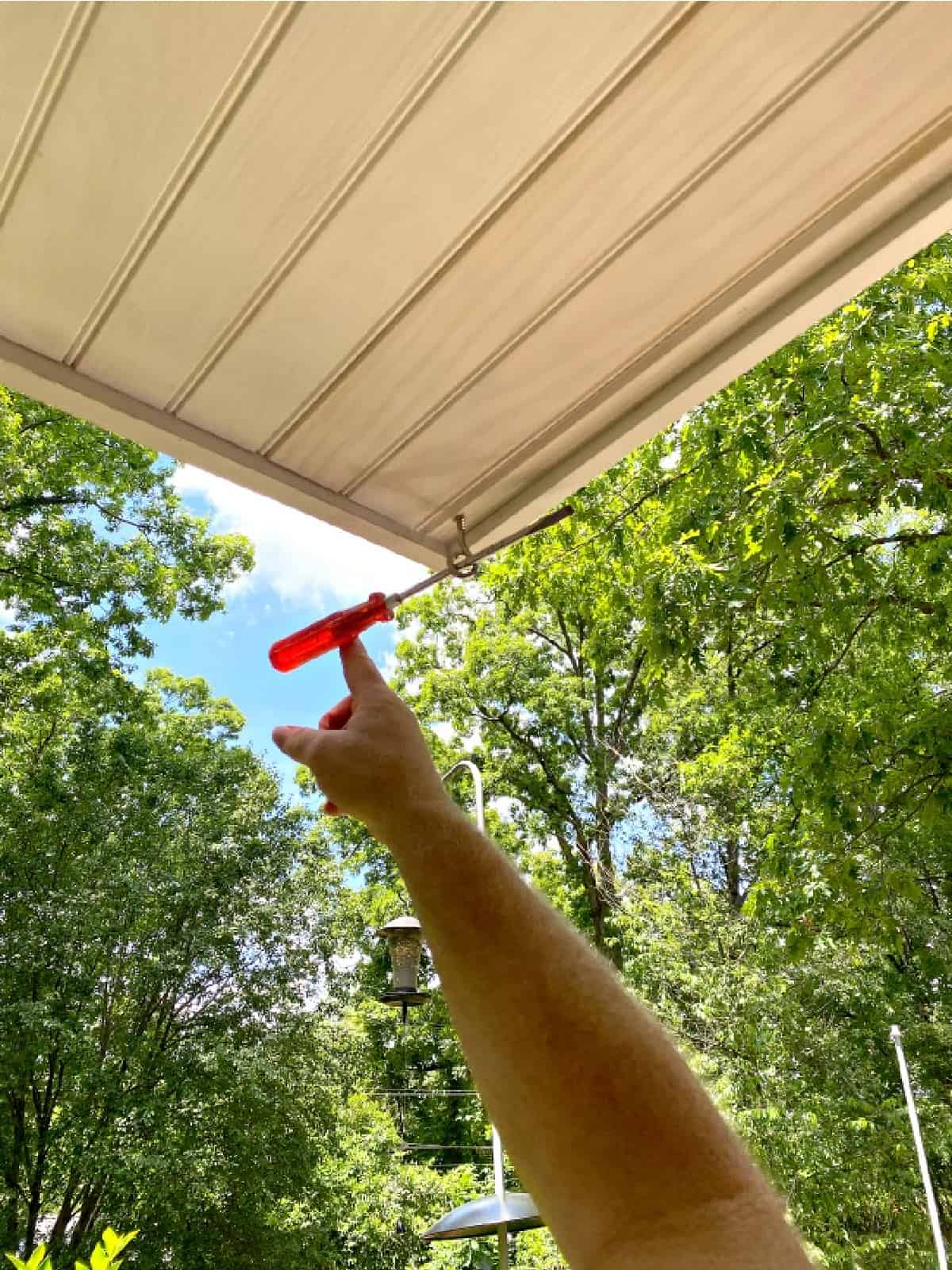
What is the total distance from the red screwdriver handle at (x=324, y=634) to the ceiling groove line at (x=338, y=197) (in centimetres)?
49

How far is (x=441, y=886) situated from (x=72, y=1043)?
11.5 m

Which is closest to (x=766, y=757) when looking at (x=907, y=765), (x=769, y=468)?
(x=907, y=765)

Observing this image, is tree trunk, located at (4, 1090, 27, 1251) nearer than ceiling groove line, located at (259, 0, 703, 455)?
No

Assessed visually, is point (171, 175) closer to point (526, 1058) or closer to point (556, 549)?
point (526, 1058)

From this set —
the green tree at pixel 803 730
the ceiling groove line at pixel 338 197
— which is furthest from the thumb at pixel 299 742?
the green tree at pixel 803 730

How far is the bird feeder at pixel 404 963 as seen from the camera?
5.86m

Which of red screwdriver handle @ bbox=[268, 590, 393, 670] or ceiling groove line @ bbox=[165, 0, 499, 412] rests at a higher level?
ceiling groove line @ bbox=[165, 0, 499, 412]

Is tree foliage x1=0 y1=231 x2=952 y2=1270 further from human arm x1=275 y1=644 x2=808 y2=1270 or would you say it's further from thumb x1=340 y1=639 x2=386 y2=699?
human arm x1=275 y1=644 x2=808 y2=1270

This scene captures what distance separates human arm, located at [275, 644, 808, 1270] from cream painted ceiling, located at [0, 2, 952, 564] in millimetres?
873

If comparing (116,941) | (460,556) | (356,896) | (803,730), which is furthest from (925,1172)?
(460,556)

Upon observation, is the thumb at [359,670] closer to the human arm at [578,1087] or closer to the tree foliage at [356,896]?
the human arm at [578,1087]

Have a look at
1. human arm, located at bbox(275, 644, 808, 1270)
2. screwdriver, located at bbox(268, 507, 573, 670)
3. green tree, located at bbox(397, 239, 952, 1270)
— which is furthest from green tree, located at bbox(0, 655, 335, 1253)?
human arm, located at bbox(275, 644, 808, 1270)

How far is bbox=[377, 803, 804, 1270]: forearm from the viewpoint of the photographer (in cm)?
47

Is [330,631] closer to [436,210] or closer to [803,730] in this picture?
[436,210]
